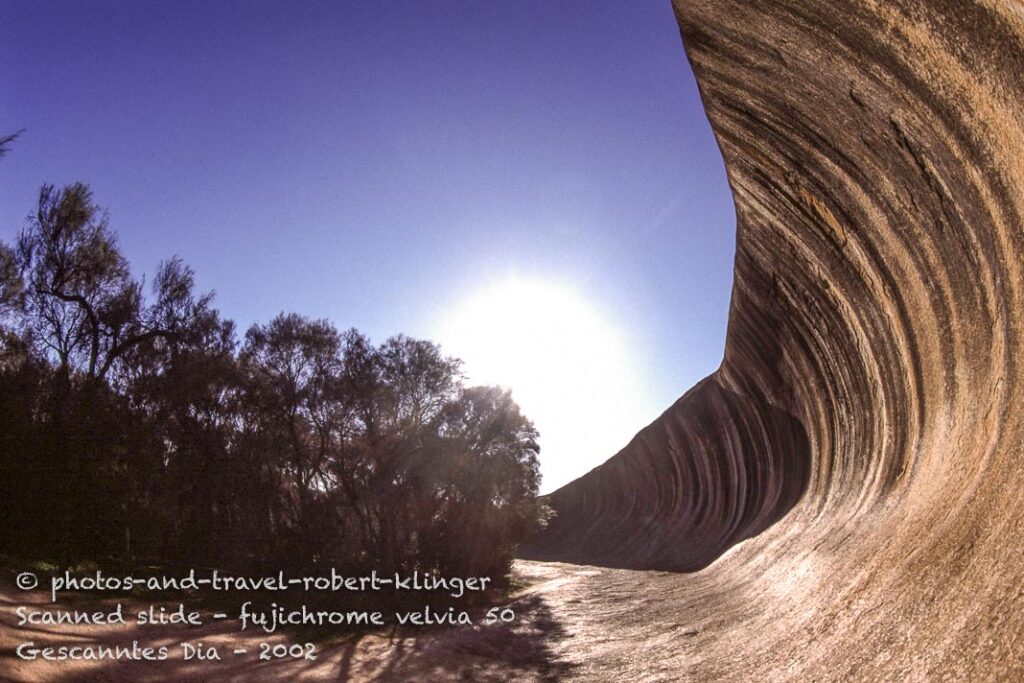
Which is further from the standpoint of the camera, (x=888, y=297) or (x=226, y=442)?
(x=226, y=442)

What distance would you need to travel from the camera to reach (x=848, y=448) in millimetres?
8617

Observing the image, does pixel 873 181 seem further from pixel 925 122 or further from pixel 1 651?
pixel 1 651

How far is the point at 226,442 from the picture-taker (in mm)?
21266

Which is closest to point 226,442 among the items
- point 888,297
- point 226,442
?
point 226,442

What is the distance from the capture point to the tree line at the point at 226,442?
15406 millimetres

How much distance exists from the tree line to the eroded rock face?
41.6 feet

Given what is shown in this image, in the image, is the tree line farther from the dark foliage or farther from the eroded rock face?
the eroded rock face

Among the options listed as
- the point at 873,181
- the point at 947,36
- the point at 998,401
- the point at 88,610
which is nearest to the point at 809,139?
the point at 873,181

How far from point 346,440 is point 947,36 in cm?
2206

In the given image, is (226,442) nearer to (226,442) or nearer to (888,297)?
(226,442)

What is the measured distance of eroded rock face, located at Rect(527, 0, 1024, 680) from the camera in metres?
2.98

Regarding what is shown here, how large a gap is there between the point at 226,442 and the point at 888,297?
21.3 m

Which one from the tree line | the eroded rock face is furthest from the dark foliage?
the eroded rock face

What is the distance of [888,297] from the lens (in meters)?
5.40
